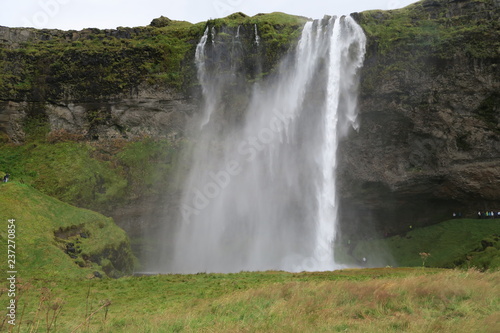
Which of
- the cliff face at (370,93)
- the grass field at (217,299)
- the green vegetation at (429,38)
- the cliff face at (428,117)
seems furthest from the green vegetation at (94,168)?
the green vegetation at (429,38)

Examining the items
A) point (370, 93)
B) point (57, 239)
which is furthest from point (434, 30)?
point (57, 239)

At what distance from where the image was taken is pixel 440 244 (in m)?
36.1

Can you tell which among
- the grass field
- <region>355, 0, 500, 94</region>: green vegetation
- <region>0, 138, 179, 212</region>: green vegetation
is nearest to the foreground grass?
the grass field

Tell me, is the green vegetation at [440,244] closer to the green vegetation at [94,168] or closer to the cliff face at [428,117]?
the cliff face at [428,117]

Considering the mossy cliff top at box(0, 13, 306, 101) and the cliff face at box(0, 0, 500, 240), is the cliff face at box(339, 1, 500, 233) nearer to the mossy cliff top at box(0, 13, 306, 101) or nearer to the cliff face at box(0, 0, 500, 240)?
the cliff face at box(0, 0, 500, 240)

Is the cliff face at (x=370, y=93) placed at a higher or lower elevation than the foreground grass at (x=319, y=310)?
higher

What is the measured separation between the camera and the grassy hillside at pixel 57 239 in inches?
882

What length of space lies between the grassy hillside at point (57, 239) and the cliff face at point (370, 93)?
32.6ft

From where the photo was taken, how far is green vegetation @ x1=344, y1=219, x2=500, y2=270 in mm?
31950

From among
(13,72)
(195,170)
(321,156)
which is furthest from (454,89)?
(13,72)

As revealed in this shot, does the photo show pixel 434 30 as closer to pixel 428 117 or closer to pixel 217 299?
pixel 428 117

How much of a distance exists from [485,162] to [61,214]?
42139 mm

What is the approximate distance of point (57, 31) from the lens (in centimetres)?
5456

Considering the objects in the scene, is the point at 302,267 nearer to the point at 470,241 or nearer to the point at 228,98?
the point at 470,241
